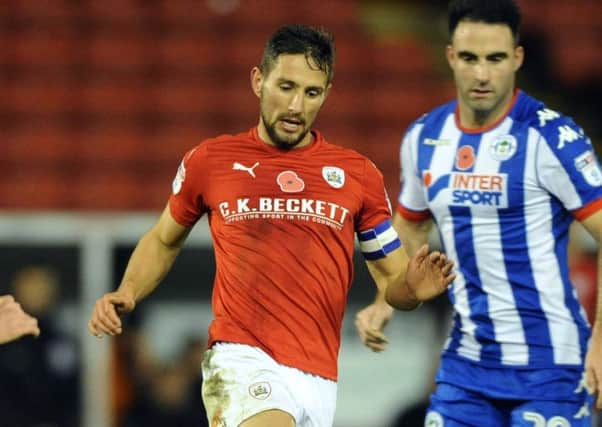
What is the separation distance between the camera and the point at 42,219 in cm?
927

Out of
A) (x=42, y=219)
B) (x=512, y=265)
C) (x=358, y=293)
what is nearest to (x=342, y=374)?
(x=358, y=293)

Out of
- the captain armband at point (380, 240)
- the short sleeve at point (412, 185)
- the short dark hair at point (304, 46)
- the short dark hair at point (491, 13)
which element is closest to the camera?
the short dark hair at point (304, 46)

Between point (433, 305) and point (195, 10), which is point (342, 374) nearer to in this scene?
point (433, 305)

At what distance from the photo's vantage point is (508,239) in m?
5.29

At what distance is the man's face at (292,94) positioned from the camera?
473 cm

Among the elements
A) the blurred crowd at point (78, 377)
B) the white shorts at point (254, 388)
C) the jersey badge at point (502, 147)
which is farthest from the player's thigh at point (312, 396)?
the blurred crowd at point (78, 377)

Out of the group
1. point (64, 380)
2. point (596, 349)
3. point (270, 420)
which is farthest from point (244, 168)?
point (64, 380)

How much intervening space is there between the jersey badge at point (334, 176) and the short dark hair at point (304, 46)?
0.32 meters

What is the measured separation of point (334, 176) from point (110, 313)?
96 centimetres

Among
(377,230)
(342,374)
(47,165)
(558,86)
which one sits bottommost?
(342,374)

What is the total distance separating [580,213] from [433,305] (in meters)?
5.33

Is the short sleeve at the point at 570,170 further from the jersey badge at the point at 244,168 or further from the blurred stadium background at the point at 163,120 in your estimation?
the blurred stadium background at the point at 163,120

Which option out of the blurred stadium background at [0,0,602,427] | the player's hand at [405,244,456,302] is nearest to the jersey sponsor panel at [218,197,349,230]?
the player's hand at [405,244,456,302]

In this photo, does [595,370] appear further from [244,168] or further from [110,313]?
[110,313]
